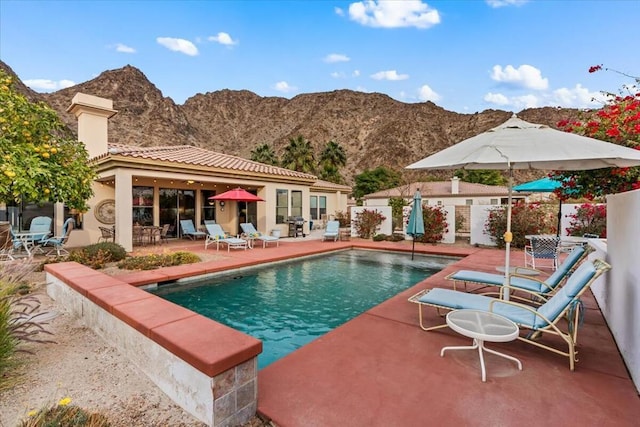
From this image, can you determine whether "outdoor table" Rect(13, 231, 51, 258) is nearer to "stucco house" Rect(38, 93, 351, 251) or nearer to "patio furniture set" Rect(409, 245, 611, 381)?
"stucco house" Rect(38, 93, 351, 251)

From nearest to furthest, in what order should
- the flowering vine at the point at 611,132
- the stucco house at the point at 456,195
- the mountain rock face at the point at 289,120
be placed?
1. the flowering vine at the point at 611,132
2. the stucco house at the point at 456,195
3. the mountain rock face at the point at 289,120

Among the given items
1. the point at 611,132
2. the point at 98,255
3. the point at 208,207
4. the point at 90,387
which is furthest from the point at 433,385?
the point at 208,207

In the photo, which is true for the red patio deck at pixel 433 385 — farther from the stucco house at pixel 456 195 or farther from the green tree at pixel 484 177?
the green tree at pixel 484 177

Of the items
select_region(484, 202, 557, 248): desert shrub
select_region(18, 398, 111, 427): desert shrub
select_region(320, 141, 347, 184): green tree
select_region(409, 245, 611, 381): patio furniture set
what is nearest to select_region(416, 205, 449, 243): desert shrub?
select_region(484, 202, 557, 248): desert shrub

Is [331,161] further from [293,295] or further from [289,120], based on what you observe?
[289,120]

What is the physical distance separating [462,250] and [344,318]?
24.3 ft

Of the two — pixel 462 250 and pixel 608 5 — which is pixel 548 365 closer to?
pixel 462 250

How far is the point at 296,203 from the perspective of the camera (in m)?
16.2

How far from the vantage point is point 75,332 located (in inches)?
164

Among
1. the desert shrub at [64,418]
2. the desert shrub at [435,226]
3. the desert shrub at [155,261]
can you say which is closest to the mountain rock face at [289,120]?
the desert shrub at [435,226]

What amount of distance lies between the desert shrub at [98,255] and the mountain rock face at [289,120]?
4093 centimetres

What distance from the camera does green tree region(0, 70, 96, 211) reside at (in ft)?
18.8

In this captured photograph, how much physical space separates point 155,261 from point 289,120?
276 ft

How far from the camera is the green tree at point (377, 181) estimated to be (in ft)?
151
